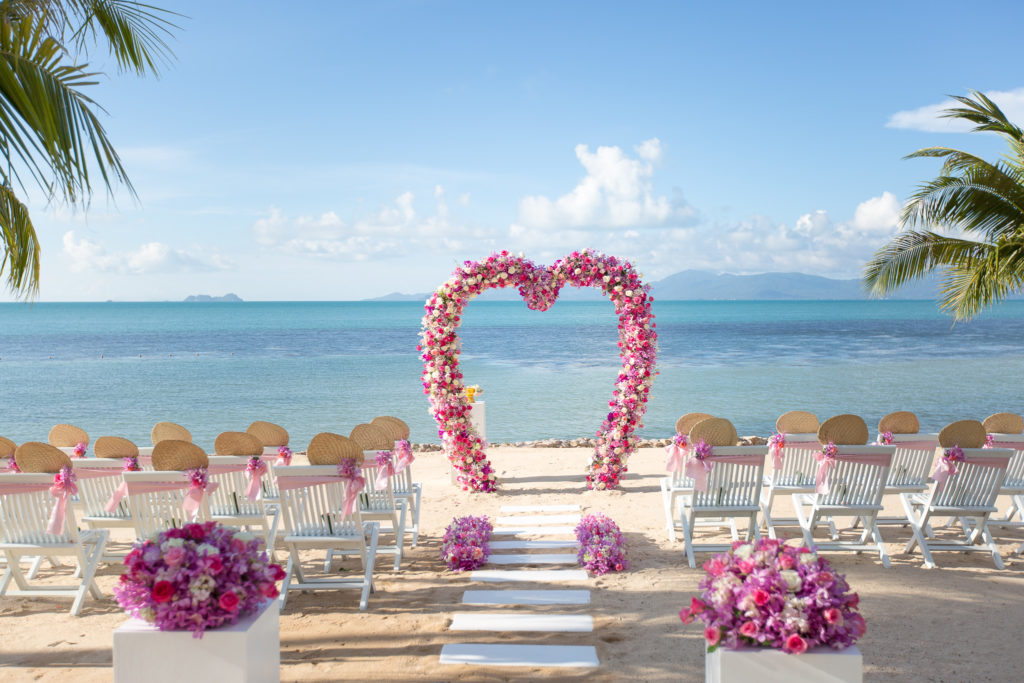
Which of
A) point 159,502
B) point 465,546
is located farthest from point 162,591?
point 465,546

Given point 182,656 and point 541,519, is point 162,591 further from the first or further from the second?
point 541,519

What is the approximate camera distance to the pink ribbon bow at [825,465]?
6.13 meters

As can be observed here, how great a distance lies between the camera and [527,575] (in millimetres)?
6027

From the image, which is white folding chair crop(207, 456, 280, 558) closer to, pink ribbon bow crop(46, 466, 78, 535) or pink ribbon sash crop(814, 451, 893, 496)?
pink ribbon bow crop(46, 466, 78, 535)

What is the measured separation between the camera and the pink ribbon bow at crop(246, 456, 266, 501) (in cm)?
589

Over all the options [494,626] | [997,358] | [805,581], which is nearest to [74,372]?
[494,626]

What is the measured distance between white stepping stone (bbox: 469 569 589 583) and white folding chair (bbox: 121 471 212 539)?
224cm

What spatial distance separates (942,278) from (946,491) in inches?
213

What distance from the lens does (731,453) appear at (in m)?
6.19

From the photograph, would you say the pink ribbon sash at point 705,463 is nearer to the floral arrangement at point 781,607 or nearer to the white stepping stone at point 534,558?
the white stepping stone at point 534,558

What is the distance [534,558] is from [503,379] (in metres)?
24.5

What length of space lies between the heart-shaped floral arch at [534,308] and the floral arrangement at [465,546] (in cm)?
277

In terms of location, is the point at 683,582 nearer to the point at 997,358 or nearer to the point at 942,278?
the point at 942,278

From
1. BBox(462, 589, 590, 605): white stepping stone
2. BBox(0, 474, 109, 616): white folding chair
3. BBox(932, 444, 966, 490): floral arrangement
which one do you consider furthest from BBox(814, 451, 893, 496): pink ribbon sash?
BBox(0, 474, 109, 616): white folding chair
